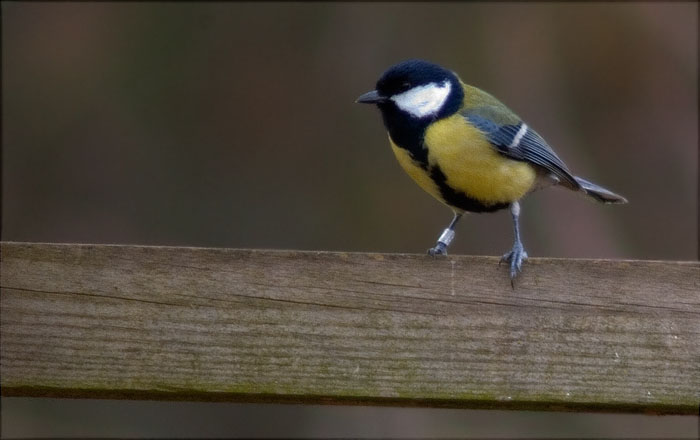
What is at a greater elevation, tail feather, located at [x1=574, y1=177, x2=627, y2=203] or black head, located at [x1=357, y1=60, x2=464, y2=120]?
black head, located at [x1=357, y1=60, x2=464, y2=120]

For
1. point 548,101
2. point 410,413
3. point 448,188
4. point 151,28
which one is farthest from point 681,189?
point 151,28

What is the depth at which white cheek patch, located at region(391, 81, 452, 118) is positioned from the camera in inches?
123

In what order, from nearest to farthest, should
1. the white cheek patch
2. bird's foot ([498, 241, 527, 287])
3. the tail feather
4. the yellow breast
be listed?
bird's foot ([498, 241, 527, 287]) → the yellow breast → the white cheek patch → the tail feather

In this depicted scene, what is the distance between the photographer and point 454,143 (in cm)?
303

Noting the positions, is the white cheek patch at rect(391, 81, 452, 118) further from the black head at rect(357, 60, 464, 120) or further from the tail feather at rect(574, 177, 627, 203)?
the tail feather at rect(574, 177, 627, 203)

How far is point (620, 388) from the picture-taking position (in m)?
1.89

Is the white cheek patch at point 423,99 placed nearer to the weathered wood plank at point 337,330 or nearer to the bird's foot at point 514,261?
the bird's foot at point 514,261

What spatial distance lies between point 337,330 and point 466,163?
1250 millimetres

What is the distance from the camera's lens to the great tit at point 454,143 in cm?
302

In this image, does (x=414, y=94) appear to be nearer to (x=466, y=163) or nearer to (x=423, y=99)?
(x=423, y=99)

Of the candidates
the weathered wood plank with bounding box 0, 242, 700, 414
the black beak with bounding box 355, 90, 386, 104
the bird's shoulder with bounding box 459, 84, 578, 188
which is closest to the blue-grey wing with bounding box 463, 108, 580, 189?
the bird's shoulder with bounding box 459, 84, 578, 188

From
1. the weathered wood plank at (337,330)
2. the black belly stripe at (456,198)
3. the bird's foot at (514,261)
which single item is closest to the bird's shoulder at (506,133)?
the black belly stripe at (456,198)

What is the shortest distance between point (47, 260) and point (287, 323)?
19.7 inches

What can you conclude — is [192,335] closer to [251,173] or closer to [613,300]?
[613,300]
